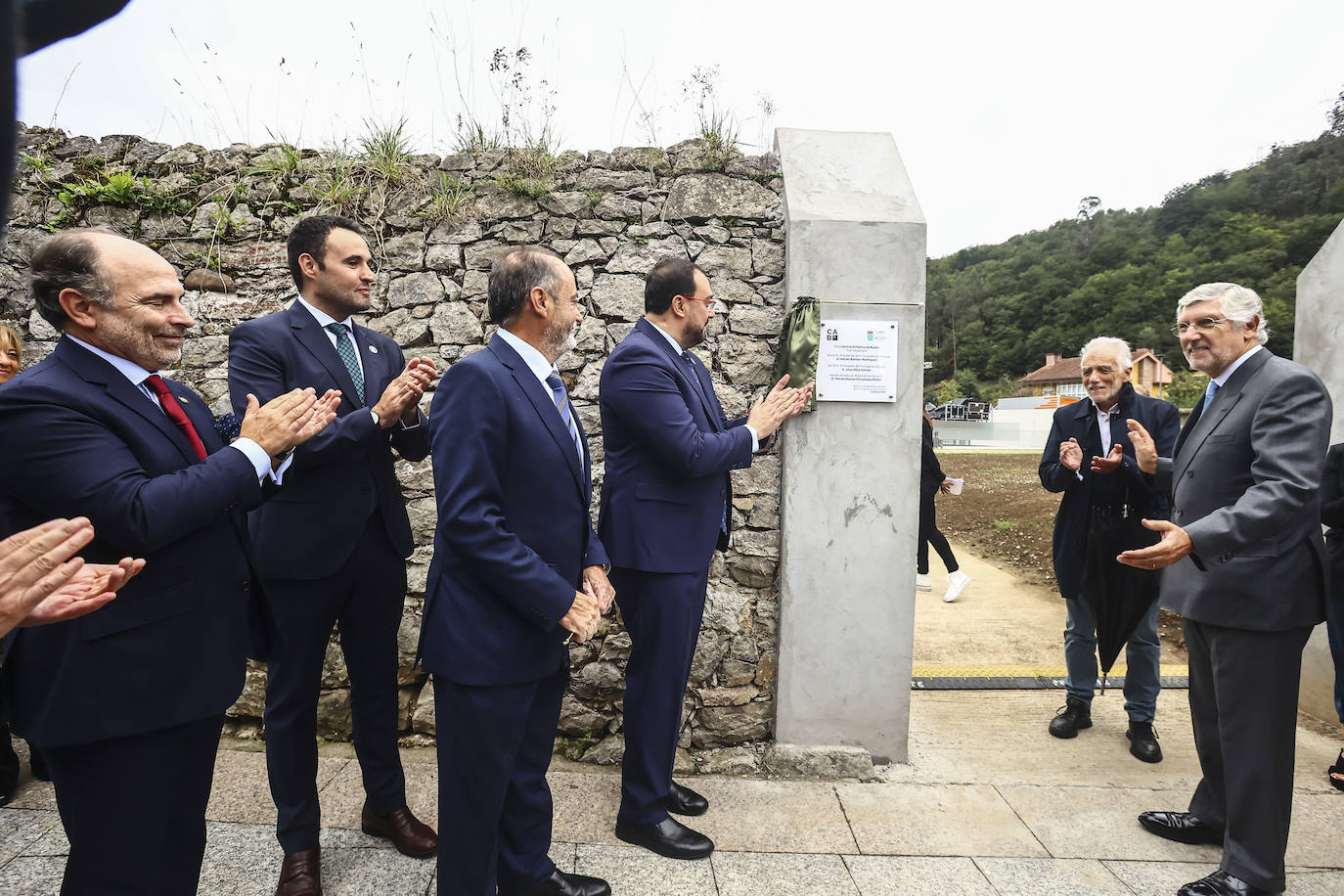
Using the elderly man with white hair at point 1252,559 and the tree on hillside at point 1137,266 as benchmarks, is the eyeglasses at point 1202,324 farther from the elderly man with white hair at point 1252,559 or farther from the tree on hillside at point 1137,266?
the tree on hillside at point 1137,266

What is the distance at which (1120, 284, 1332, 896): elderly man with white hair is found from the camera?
252 centimetres

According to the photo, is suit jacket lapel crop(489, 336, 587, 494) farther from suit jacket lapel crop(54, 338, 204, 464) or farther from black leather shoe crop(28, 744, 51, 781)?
black leather shoe crop(28, 744, 51, 781)

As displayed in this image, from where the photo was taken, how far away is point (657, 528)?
2.88 metres

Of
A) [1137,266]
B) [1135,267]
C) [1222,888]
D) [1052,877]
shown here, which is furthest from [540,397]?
[1137,266]

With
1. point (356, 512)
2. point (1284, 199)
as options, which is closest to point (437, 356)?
point (356, 512)

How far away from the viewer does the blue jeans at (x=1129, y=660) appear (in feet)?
12.9

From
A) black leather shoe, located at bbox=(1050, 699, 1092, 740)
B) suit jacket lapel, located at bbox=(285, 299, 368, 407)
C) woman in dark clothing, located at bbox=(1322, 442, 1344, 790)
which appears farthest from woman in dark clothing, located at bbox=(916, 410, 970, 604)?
suit jacket lapel, located at bbox=(285, 299, 368, 407)

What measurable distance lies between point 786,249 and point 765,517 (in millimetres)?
1375

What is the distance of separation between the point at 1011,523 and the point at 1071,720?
8823mm

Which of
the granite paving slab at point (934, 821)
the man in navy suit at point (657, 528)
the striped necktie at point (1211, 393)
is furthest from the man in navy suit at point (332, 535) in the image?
the striped necktie at point (1211, 393)

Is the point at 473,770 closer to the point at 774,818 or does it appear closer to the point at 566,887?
the point at 566,887

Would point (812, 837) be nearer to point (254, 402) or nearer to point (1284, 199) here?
point (254, 402)

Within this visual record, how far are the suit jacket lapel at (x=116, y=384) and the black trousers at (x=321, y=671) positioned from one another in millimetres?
739

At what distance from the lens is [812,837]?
304cm
